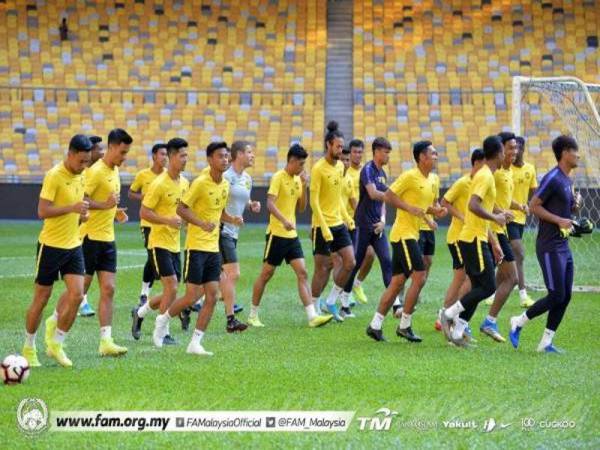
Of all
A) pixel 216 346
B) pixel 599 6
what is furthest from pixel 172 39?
pixel 216 346

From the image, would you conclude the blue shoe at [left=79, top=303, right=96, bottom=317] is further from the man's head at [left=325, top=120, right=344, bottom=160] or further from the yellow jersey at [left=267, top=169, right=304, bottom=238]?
the man's head at [left=325, top=120, right=344, bottom=160]

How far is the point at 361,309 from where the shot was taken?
16422 millimetres

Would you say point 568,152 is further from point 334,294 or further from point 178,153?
point 334,294

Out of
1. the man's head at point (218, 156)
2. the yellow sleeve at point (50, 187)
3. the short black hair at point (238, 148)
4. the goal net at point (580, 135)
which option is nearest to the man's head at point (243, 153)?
the short black hair at point (238, 148)

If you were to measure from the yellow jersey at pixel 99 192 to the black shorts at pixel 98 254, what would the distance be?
0.05 m

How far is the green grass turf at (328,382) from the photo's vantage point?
7.82 m

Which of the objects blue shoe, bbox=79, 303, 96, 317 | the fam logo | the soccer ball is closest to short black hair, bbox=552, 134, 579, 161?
the soccer ball

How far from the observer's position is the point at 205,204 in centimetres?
1184

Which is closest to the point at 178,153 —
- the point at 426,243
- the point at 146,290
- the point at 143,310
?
the point at 143,310

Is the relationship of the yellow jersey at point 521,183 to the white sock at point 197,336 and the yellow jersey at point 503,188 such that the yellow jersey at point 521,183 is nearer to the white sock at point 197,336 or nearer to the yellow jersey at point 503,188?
the yellow jersey at point 503,188

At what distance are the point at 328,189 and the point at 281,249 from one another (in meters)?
1.04

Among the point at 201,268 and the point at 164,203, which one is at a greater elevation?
the point at 164,203

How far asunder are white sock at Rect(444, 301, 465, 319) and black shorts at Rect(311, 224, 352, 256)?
9.43 ft

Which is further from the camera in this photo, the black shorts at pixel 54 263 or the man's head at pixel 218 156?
the man's head at pixel 218 156
